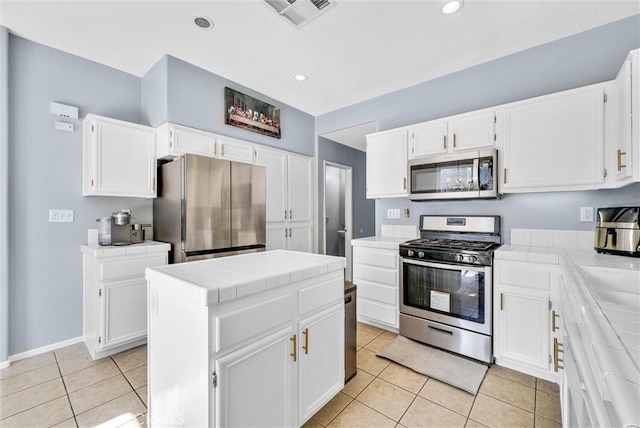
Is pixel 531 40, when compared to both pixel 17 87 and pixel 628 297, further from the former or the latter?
pixel 17 87

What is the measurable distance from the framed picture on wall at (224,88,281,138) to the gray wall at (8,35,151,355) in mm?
1299

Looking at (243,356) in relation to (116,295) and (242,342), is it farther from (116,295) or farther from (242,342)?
(116,295)

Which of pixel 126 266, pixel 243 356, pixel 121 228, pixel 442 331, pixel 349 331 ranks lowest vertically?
pixel 442 331

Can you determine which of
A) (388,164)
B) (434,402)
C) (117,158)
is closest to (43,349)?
(117,158)

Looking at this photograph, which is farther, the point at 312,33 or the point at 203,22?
the point at 312,33

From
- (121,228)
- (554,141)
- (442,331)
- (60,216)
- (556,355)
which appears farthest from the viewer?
(121,228)

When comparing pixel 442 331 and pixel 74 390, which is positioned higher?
pixel 442 331

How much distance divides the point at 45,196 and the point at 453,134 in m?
3.95

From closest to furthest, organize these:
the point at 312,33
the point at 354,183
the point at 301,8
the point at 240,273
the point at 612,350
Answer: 1. the point at 612,350
2. the point at 240,273
3. the point at 301,8
4. the point at 312,33
5. the point at 354,183

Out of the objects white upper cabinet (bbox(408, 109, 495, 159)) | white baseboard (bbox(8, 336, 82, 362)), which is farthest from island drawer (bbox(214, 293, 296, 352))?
white baseboard (bbox(8, 336, 82, 362))

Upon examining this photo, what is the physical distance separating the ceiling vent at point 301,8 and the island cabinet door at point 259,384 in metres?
2.25

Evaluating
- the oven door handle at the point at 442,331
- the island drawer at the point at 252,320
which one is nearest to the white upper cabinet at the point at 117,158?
the island drawer at the point at 252,320

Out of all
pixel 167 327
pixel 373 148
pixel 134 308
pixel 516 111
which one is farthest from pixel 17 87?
pixel 516 111

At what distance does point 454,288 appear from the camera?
2.45m
